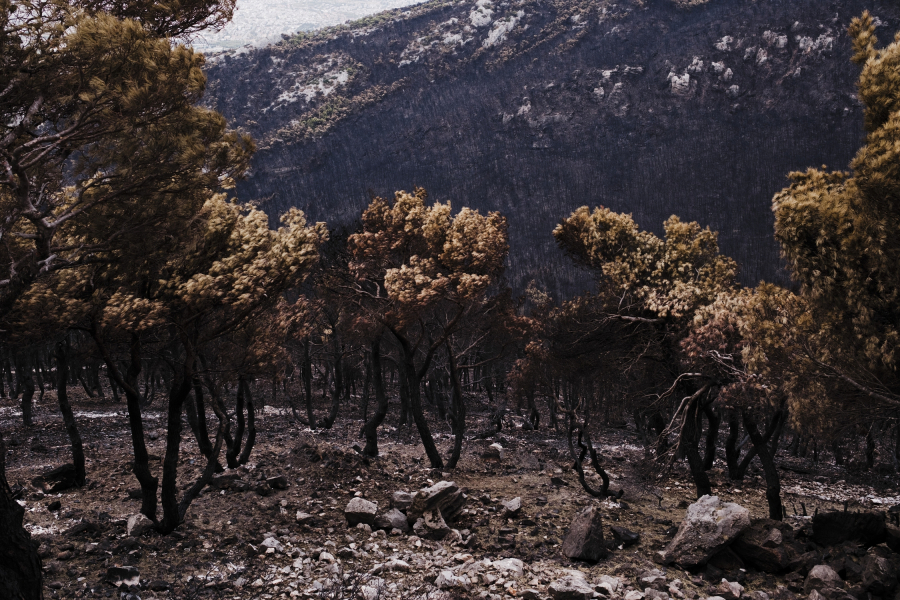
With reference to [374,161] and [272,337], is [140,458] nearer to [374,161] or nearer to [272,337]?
[272,337]

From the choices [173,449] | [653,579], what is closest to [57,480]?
[173,449]

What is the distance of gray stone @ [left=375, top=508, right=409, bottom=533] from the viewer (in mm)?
12312

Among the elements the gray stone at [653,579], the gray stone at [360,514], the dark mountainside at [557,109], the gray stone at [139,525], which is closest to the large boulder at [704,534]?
the gray stone at [653,579]

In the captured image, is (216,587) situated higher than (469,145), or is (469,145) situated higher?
(469,145)

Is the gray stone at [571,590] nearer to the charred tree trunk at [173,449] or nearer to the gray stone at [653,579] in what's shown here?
the gray stone at [653,579]

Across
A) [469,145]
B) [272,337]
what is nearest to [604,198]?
[469,145]

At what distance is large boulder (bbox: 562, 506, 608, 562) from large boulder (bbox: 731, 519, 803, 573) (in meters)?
2.64

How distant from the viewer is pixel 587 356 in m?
20.5

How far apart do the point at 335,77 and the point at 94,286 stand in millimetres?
152867

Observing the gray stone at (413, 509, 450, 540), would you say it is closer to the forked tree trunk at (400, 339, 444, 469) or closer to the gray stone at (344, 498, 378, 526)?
the gray stone at (344, 498, 378, 526)

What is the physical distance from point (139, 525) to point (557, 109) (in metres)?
142

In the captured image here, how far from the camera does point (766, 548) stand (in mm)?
10539

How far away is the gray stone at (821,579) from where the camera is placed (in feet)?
30.4

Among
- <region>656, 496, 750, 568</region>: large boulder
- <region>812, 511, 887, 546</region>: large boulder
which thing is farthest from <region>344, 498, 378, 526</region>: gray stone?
<region>812, 511, 887, 546</region>: large boulder
